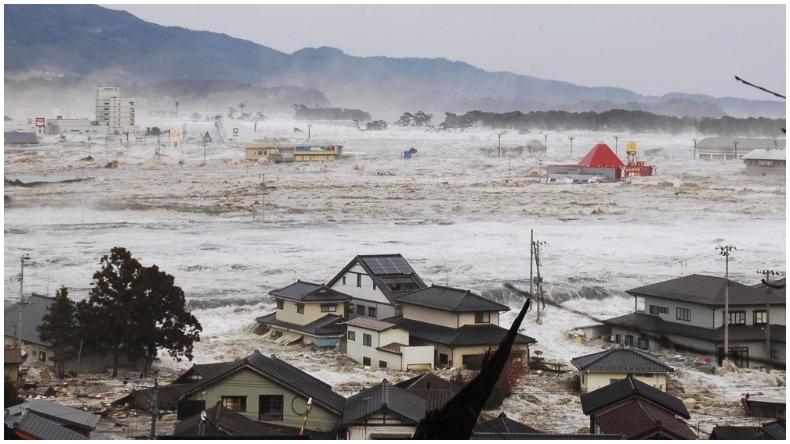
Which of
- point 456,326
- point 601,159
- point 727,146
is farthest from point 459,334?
point 727,146

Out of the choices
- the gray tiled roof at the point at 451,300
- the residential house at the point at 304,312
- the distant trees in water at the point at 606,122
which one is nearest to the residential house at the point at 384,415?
the gray tiled roof at the point at 451,300

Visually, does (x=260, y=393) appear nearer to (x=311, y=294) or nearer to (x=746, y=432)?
(x=746, y=432)

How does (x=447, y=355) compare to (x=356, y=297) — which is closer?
(x=447, y=355)

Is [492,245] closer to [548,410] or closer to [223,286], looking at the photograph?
[223,286]

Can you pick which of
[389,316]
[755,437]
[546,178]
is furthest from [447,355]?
[546,178]

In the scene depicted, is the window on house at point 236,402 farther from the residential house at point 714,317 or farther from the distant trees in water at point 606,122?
the distant trees in water at point 606,122

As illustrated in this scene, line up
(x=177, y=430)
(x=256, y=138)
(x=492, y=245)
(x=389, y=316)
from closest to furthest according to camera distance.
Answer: (x=177, y=430), (x=389, y=316), (x=492, y=245), (x=256, y=138)
